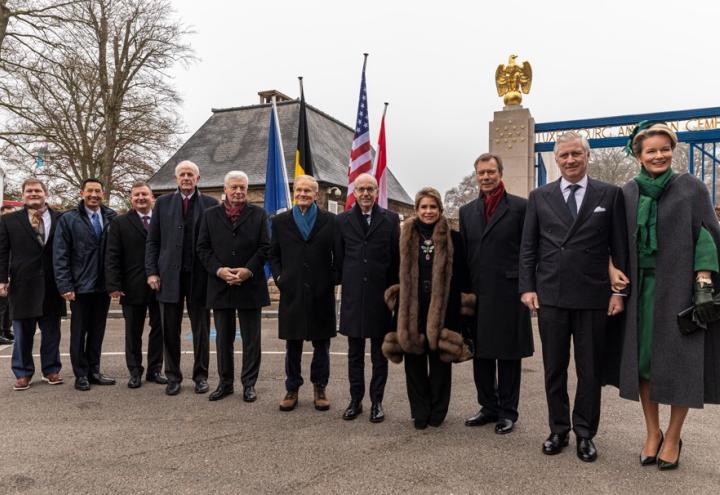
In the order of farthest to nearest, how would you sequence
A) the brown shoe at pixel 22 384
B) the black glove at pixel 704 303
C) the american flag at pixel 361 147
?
the american flag at pixel 361 147, the brown shoe at pixel 22 384, the black glove at pixel 704 303

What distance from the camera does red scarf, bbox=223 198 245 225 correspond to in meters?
5.41

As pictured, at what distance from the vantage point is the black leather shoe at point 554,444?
379cm

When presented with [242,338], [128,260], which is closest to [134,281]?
[128,260]

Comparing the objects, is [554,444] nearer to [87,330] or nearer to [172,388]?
[172,388]

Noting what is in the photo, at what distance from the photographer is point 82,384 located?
5.68 m

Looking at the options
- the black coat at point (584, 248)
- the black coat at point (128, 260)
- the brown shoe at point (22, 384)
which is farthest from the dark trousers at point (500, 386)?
the brown shoe at point (22, 384)

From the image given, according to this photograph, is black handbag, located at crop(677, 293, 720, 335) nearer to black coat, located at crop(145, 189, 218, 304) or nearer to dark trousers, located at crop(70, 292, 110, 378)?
black coat, located at crop(145, 189, 218, 304)

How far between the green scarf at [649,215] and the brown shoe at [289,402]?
3085 mm

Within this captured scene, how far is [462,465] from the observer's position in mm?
3594

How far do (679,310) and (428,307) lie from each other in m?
1.70

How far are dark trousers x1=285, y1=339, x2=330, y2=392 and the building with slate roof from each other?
16523 mm

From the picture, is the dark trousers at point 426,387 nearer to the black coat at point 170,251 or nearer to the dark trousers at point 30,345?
the black coat at point 170,251

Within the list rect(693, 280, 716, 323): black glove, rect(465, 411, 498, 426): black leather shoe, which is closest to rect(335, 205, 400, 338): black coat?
rect(465, 411, 498, 426): black leather shoe

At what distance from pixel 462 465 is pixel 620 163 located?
2974cm
